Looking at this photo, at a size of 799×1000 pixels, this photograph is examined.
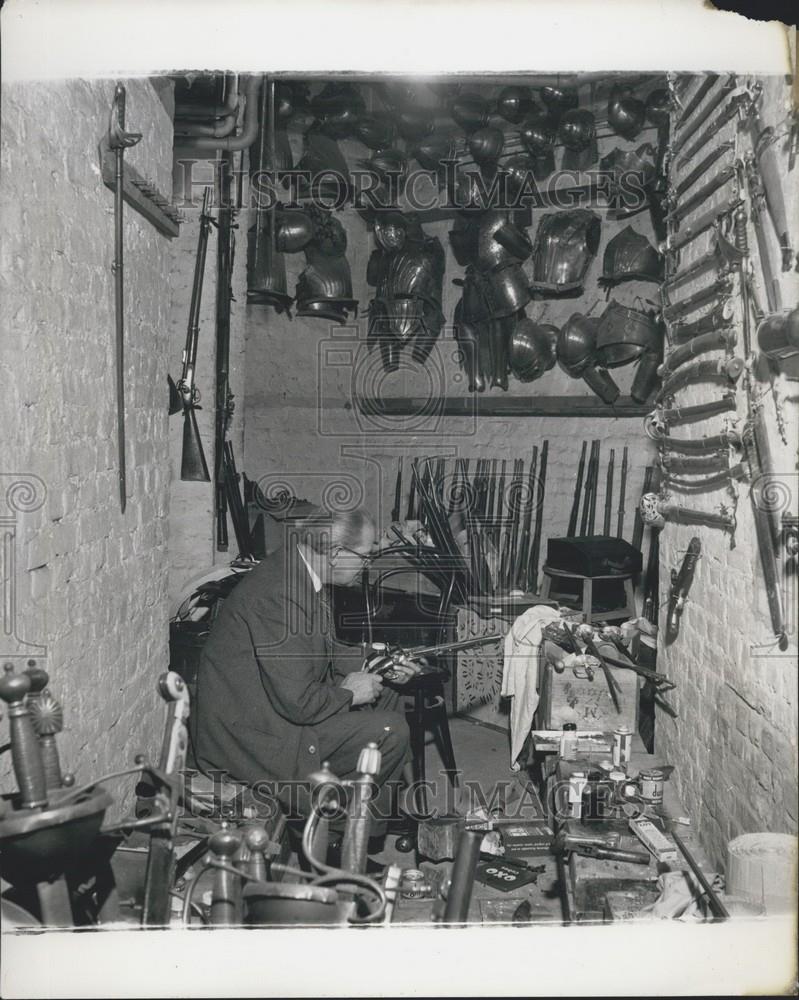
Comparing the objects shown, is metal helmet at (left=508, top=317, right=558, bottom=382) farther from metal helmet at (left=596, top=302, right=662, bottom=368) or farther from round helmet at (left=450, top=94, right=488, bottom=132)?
round helmet at (left=450, top=94, right=488, bottom=132)

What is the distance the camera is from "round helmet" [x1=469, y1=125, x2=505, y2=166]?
8875 millimetres

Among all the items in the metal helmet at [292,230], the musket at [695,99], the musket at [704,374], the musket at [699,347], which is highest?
the metal helmet at [292,230]

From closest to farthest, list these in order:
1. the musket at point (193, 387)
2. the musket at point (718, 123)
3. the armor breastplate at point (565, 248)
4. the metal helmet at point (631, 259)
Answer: the musket at point (718, 123) < the musket at point (193, 387) < the metal helmet at point (631, 259) < the armor breastplate at point (565, 248)

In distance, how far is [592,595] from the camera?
740 centimetres

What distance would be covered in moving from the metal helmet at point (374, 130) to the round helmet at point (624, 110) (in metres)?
2.16

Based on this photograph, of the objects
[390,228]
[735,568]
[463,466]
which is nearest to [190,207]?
[390,228]

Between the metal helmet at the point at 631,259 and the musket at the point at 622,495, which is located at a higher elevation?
the metal helmet at the point at 631,259

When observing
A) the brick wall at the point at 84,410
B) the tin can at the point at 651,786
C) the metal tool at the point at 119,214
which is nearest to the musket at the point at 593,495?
the tin can at the point at 651,786

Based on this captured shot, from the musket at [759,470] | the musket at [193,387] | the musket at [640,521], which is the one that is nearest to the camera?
the musket at [759,470]

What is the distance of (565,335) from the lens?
8953 mm

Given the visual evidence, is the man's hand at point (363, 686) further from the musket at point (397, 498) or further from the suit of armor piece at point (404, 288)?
the suit of armor piece at point (404, 288)

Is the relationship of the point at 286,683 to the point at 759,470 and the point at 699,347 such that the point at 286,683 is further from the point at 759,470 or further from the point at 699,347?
the point at 699,347

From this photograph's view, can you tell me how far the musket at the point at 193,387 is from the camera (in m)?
7.13

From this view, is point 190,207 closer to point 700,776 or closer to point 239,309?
point 239,309
